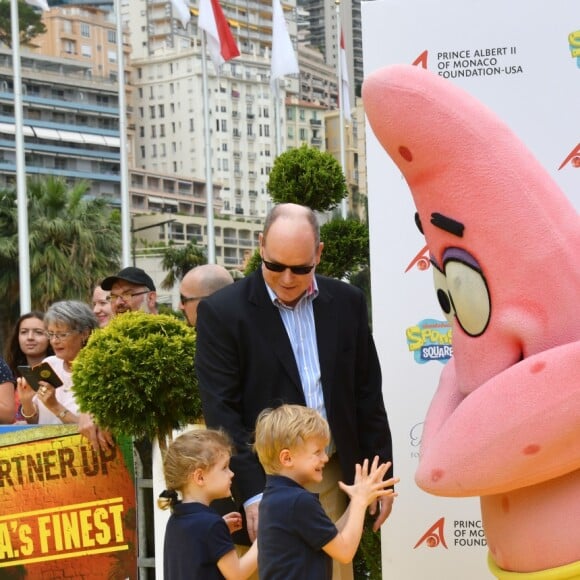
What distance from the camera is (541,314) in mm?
3777

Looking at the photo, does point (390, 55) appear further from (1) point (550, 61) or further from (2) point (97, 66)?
(2) point (97, 66)

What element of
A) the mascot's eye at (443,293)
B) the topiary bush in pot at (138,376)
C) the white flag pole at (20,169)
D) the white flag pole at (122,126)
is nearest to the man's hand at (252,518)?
the mascot's eye at (443,293)

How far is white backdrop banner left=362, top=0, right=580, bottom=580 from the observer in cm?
577

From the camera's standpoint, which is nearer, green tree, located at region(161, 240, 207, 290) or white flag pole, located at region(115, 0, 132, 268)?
white flag pole, located at region(115, 0, 132, 268)

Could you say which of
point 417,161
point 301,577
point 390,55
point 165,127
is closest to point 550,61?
point 390,55

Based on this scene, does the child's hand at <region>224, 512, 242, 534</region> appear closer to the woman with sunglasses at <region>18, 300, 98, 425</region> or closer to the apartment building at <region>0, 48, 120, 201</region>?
the woman with sunglasses at <region>18, 300, 98, 425</region>

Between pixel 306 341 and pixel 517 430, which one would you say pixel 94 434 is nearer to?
pixel 306 341

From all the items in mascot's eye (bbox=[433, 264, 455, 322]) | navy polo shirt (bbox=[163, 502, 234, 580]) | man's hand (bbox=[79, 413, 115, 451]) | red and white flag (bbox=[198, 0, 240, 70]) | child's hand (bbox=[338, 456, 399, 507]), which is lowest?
navy polo shirt (bbox=[163, 502, 234, 580])

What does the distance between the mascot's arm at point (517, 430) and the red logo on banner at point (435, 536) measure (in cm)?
221

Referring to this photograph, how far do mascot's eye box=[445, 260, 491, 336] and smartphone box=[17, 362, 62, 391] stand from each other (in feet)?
8.11

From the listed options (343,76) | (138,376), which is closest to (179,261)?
(343,76)

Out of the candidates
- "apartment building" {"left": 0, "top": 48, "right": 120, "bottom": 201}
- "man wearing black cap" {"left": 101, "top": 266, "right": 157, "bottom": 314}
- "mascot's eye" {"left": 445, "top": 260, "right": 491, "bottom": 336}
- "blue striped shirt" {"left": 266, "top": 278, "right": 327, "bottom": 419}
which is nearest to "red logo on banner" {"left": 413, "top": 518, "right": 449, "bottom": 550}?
"blue striped shirt" {"left": 266, "top": 278, "right": 327, "bottom": 419}

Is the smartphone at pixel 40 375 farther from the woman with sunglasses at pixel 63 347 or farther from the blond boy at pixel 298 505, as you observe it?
the blond boy at pixel 298 505

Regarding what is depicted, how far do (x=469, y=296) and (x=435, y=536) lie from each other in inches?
96.8
